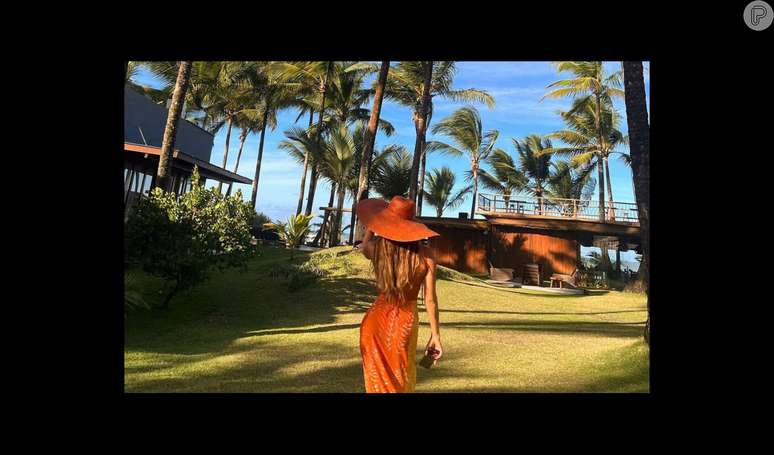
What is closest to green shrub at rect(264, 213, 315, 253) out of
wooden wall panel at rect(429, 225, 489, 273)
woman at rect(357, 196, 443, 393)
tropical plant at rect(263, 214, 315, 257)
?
tropical plant at rect(263, 214, 315, 257)

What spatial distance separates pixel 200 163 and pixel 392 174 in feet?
50.6

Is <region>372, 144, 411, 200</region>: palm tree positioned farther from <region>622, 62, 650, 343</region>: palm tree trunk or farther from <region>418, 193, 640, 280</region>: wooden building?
<region>622, 62, 650, 343</region>: palm tree trunk

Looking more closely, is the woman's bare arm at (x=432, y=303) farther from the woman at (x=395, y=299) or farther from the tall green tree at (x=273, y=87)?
the tall green tree at (x=273, y=87)

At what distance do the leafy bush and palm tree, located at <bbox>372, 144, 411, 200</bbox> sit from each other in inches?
727

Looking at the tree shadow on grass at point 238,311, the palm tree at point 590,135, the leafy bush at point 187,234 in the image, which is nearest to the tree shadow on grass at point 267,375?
the tree shadow on grass at point 238,311

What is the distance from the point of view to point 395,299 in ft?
10.2

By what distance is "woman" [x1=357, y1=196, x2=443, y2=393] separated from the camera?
10.0ft

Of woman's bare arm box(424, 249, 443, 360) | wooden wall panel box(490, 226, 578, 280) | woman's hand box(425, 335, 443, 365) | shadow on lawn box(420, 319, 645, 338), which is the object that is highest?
wooden wall panel box(490, 226, 578, 280)

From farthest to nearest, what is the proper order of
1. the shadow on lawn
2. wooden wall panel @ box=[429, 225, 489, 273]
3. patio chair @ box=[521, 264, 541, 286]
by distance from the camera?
1. wooden wall panel @ box=[429, 225, 489, 273]
2. patio chair @ box=[521, 264, 541, 286]
3. the shadow on lawn

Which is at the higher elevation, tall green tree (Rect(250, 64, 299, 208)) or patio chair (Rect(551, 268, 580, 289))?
tall green tree (Rect(250, 64, 299, 208))

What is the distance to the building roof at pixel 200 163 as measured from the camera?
13.3 meters

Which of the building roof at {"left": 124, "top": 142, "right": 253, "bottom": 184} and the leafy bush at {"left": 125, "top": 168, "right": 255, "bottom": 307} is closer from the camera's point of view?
the leafy bush at {"left": 125, "top": 168, "right": 255, "bottom": 307}

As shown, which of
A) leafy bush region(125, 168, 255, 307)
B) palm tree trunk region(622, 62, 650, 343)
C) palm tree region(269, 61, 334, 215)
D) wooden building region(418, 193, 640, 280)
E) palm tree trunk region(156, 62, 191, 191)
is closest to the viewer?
palm tree trunk region(622, 62, 650, 343)

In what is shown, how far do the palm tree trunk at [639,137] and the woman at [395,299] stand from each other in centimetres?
513
